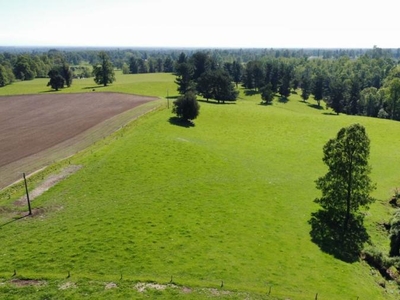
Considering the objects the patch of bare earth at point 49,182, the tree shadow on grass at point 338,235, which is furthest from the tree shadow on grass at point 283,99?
the patch of bare earth at point 49,182

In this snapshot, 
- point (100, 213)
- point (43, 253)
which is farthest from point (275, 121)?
point (43, 253)

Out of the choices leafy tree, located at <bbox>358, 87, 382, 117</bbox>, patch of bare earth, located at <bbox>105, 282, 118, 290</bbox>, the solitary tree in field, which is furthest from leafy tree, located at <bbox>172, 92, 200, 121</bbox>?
leafy tree, located at <bbox>358, 87, 382, 117</bbox>

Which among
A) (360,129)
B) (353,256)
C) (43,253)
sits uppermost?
(360,129)

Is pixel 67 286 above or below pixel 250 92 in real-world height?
below

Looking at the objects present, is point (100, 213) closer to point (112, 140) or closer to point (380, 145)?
point (112, 140)

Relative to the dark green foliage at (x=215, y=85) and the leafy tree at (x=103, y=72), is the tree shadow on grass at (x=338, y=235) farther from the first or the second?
the leafy tree at (x=103, y=72)

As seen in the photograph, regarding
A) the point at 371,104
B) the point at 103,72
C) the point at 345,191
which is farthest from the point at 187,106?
the point at 371,104

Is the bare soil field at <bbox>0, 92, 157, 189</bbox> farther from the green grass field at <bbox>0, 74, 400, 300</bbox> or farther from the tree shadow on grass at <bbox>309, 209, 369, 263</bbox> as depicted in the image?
the tree shadow on grass at <bbox>309, 209, 369, 263</bbox>

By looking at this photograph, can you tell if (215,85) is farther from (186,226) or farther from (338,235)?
(186,226)
